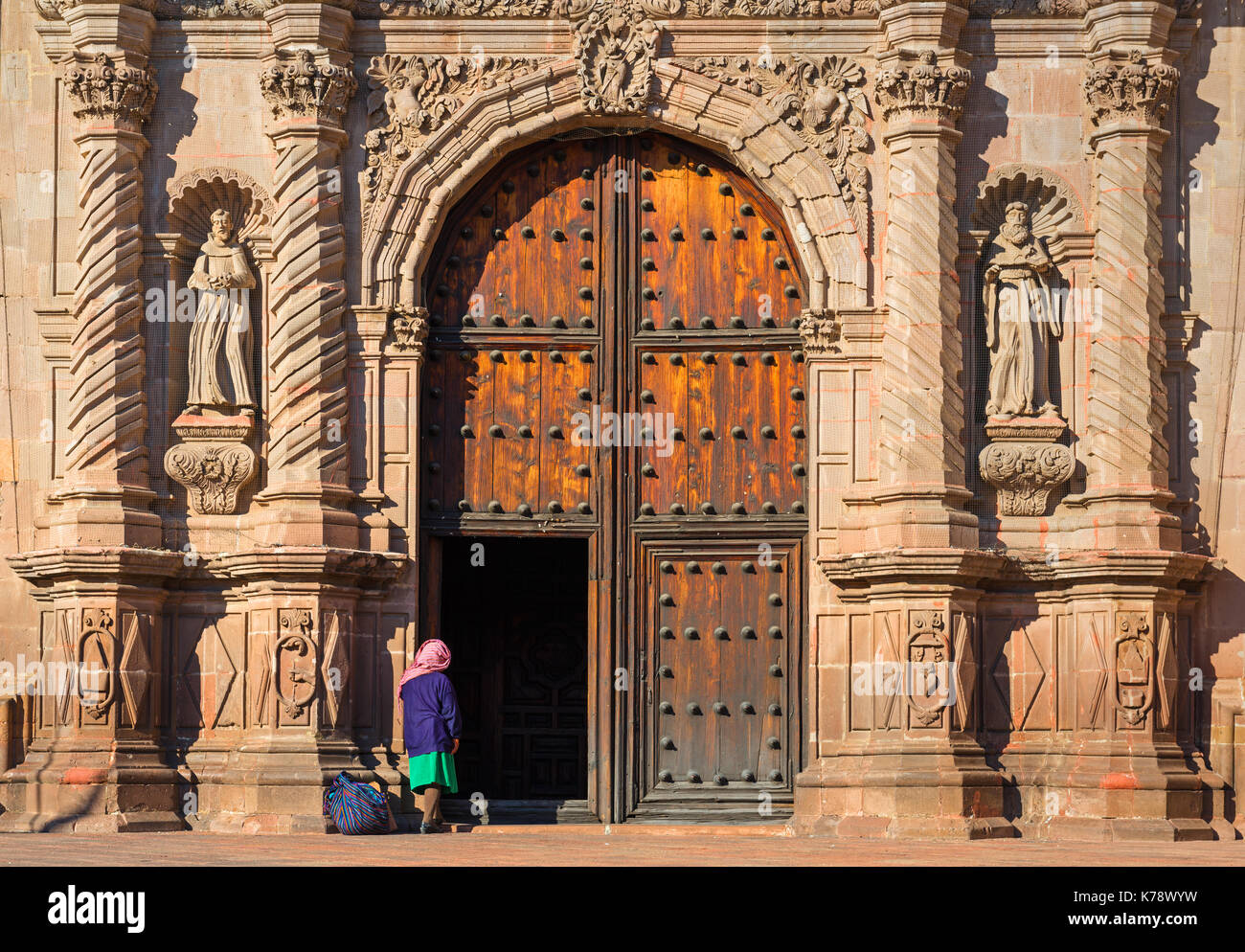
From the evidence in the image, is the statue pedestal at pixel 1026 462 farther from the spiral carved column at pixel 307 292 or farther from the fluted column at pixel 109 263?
the fluted column at pixel 109 263

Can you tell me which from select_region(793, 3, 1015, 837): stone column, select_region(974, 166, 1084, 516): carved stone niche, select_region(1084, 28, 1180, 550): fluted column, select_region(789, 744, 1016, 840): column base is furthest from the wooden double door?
select_region(1084, 28, 1180, 550): fluted column

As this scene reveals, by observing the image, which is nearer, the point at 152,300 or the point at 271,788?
the point at 271,788

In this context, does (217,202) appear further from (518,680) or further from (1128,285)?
(1128,285)

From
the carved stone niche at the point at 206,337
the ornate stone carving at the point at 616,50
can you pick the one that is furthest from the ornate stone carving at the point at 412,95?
the carved stone niche at the point at 206,337

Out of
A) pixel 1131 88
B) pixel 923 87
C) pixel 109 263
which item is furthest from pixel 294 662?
pixel 1131 88

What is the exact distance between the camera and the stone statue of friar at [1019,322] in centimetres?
1838

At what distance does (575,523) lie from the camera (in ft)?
61.3

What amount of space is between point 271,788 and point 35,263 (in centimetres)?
501

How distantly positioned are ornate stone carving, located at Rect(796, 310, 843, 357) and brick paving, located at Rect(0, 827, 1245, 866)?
13.3 feet

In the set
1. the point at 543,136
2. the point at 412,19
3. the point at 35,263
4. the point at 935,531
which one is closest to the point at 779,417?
the point at 935,531

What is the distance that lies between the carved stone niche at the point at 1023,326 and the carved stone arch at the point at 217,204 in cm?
609

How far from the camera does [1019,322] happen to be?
1845cm

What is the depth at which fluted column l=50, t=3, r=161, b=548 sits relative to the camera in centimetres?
1819

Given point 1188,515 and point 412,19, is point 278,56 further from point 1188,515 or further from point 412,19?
point 1188,515
